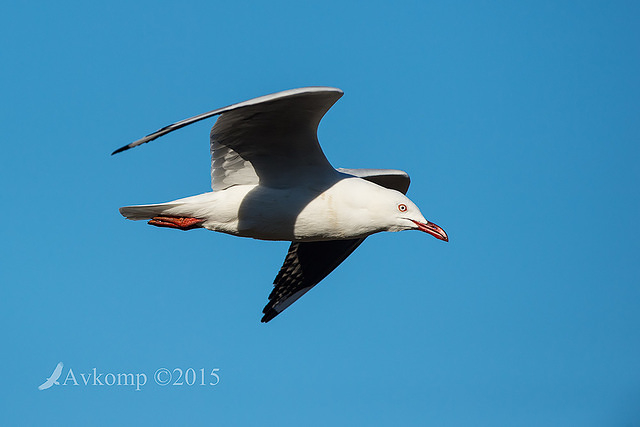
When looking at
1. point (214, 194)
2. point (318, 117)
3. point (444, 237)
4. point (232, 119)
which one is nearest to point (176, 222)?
point (214, 194)

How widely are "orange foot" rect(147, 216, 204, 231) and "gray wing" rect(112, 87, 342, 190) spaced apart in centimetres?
46

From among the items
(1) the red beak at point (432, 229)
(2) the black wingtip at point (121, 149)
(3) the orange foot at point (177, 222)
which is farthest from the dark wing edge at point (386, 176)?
(2) the black wingtip at point (121, 149)

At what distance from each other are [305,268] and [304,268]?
0.01 metres

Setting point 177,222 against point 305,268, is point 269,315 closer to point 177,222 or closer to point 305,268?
point 305,268

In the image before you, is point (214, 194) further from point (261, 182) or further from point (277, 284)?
point (277, 284)

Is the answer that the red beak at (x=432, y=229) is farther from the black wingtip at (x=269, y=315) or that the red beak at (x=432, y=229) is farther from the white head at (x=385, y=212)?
the black wingtip at (x=269, y=315)

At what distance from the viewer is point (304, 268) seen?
11.6 metres

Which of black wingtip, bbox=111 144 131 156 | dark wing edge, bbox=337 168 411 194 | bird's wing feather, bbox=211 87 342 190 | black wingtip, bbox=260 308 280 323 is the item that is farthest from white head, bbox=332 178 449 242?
black wingtip, bbox=260 308 280 323

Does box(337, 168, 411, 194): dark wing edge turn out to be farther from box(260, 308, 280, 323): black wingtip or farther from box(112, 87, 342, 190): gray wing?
box(260, 308, 280, 323): black wingtip

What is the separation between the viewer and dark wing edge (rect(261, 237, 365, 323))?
37.9ft

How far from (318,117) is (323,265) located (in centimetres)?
348

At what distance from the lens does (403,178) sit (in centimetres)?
1086

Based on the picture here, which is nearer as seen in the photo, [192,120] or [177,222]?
[192,120]

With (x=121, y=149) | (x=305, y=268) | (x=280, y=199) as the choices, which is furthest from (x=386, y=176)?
(x=121, y=149)
